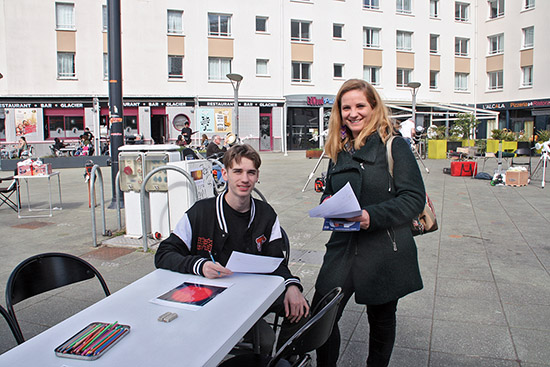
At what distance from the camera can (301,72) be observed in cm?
2956

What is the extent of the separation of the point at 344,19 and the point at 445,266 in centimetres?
2782

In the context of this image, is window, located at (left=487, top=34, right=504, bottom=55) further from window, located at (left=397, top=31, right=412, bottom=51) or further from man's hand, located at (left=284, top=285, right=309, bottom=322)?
man's hand, located at (left=284, top=285, right=309, bottom=322)

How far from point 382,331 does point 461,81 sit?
35.7 meters

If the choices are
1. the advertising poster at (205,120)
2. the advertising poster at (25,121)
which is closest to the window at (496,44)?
the advertising poster at (205,120)

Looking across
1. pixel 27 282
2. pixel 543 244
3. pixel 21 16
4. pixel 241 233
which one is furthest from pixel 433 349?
pixel 21 16

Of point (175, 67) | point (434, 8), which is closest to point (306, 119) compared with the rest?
point (175, 67)

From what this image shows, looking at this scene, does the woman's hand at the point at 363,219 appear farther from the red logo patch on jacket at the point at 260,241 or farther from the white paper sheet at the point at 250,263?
the red logo patch on jacket at the point at 260,241

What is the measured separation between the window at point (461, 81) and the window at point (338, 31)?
33.7 feet

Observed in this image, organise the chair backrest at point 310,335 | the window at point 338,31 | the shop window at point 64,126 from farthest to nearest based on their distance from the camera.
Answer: the window at point 338,31
the shop window at point 64,126
the chair backrest at point 310,335

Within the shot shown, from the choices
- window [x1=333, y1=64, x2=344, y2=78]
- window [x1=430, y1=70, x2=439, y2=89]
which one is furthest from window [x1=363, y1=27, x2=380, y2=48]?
window [x1=430, y1=70, x2=439, y2=89]

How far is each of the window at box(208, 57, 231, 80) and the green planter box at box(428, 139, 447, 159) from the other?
13.2 m

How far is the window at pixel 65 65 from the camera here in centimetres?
2621

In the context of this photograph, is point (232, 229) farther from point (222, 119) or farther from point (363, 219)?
point (222, 119)

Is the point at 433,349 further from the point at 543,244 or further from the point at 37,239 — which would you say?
the point at 37,239
